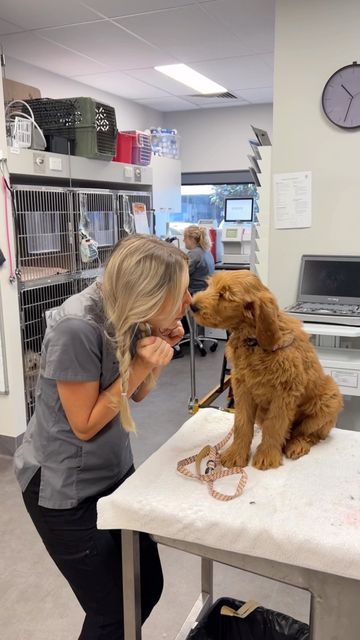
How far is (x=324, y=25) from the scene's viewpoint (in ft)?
9.25

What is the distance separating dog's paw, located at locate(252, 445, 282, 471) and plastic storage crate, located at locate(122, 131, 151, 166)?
143 inches

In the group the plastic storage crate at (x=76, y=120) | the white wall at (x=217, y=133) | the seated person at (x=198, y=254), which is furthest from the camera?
the white wall at (x=217, y=133)

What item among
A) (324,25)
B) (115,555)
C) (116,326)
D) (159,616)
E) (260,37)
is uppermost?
(260,37)

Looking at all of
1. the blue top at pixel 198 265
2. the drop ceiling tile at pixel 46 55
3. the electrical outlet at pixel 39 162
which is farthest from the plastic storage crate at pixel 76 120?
the blue top at pixel 198 265

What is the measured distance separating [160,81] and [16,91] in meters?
1.94

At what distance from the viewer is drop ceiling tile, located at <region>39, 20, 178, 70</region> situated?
3686 mm

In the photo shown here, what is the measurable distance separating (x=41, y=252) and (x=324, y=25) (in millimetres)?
2140

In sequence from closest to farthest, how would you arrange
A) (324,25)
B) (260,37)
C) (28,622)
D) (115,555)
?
(115,555)
(28,622)
(324,25)
(260,37)

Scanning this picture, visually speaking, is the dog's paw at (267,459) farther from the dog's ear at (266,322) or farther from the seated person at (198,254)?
the seated person at (198,254)

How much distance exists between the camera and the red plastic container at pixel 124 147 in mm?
4274

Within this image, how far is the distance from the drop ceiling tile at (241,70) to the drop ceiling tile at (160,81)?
407mm

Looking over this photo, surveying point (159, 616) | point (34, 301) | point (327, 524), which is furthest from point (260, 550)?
point (34, 301)

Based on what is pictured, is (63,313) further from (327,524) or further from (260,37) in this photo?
(260,37)

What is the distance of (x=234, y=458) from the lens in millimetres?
1329
